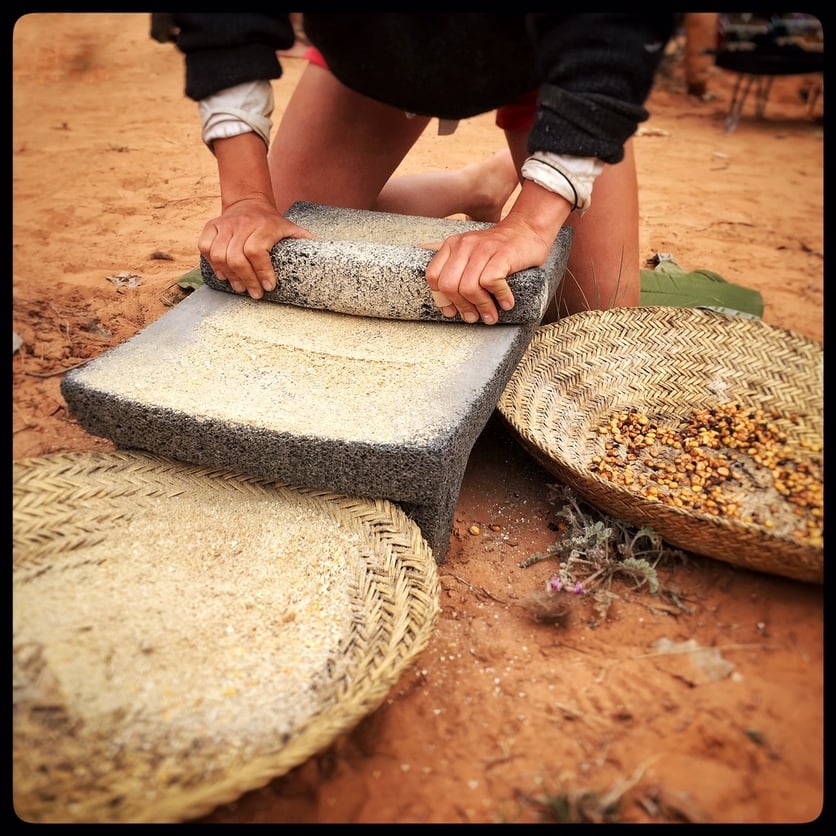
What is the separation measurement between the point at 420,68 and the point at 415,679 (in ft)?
5.12

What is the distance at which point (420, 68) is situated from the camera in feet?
6.27

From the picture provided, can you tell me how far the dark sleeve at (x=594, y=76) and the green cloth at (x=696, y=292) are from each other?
4.45ft

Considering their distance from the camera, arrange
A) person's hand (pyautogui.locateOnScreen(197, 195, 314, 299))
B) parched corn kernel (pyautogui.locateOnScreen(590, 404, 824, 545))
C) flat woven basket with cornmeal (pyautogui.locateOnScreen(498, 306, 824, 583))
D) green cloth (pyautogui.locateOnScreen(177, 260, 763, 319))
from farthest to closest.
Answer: green cloth (pyautogui.locateOnScreen(177, 260, 763, 319)), person's hand (pyautogui.locateOnScreen(197, 195, 314, 299)), parched corn kernel (pyautogui.locateOnScreen(590, 404, 824, 545)), flat woven basket with cornmeal (pyautogui.locateOnScreen(498, 306, 824, 583))

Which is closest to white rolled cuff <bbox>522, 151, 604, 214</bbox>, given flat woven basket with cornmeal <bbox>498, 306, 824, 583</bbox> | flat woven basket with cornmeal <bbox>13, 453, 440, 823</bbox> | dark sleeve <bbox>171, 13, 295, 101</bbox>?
flat woven basket with cornmeal <bbox>498, 306, 824, 583</bbox>

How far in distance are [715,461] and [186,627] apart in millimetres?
1464

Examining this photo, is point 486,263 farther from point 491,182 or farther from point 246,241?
point 491,182

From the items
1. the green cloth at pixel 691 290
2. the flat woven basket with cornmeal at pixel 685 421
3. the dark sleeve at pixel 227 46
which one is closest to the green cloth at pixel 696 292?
the green cloth at pixel 691 290

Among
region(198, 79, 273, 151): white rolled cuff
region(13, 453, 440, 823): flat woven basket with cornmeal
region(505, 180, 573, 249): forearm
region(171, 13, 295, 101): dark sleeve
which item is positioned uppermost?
region(171, 13, 295, 101): dark sleeve

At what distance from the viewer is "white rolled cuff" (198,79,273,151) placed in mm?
1883

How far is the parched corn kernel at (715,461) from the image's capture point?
71.4 inches

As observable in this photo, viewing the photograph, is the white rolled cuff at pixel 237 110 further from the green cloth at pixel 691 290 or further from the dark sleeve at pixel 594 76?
the green cloth at pixel 691 290

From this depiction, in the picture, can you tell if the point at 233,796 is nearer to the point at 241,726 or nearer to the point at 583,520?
the point at 241,726

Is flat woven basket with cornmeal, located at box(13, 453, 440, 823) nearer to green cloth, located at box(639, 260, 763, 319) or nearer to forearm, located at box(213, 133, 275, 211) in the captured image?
forearm, located at box(213, 133, 275, 211)

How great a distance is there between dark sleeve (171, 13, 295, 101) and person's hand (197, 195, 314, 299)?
32 cm
